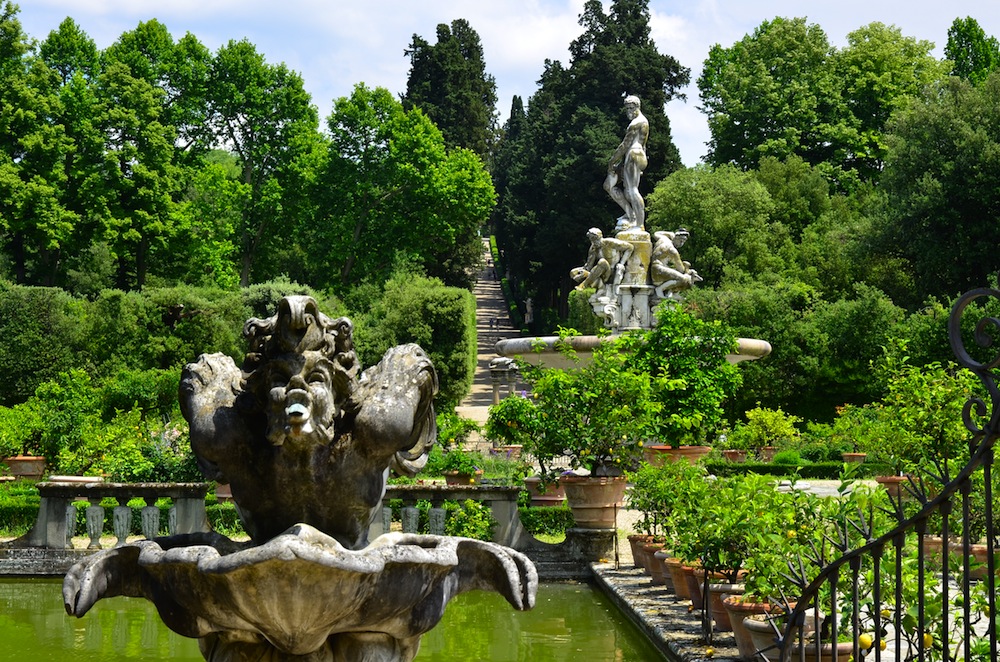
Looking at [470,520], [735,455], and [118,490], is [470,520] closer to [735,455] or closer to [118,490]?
[118,490]

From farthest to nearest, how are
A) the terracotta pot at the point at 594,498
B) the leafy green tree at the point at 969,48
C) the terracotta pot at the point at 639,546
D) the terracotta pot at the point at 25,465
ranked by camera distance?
1. the leafy green tree at the point at 969,48
2. the terracotta pot at the point at 25,465
3. the terracotta pot at the point at 594,498
4. the terracotta pot at the point at 639,546

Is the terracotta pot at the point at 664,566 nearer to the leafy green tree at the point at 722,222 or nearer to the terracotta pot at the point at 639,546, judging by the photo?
the terracotta pot at the point at 639,546

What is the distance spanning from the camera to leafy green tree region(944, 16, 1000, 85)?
51.3m

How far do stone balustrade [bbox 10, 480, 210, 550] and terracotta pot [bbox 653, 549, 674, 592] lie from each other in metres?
4.72

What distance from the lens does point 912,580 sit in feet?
17.4

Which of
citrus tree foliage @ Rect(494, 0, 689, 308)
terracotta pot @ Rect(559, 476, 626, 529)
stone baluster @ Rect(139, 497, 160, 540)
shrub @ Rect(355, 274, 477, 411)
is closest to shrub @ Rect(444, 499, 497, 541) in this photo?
terracotta pot @ Rect(559, 476, 626, 529)

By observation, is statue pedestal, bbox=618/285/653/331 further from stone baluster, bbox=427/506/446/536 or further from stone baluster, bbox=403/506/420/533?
stone baluster, bbox=427/506/446/536

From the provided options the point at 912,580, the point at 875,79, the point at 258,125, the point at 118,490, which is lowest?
the point at 118,490

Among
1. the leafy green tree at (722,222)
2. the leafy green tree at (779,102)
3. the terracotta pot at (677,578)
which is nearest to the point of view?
the terracotta pot at (677,578)

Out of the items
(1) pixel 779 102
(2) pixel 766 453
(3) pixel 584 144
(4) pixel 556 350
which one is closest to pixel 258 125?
(3) pixel 584 144

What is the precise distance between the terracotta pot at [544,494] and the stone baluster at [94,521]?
4814mm

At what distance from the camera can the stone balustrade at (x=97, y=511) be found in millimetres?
12328

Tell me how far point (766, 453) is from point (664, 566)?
15097mm

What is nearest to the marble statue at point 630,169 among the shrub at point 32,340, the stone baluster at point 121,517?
the stone baluster at point 121,517
